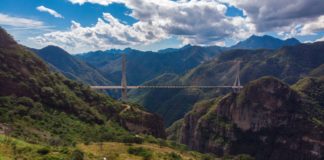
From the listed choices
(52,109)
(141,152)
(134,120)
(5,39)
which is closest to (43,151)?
(141,152)

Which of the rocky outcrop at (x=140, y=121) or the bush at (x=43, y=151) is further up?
the bush at (x=43, y=151)

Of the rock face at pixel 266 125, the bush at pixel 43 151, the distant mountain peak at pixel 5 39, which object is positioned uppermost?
the distant mountain peak at pixel 5 39

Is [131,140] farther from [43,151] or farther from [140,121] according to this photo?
[43,151]

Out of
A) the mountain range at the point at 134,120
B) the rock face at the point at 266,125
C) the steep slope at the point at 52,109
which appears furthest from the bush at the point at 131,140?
the rock face at the point at 266,125

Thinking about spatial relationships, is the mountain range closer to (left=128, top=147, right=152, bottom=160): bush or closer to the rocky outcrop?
the rocky outcrop

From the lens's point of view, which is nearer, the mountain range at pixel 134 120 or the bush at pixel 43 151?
the bush at pixel 43 151

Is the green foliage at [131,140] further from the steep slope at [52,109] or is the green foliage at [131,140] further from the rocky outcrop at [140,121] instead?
the rocky outcrop at [140,121]

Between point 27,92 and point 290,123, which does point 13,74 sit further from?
point 290,123

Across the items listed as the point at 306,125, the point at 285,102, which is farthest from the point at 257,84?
the point at 306,125
